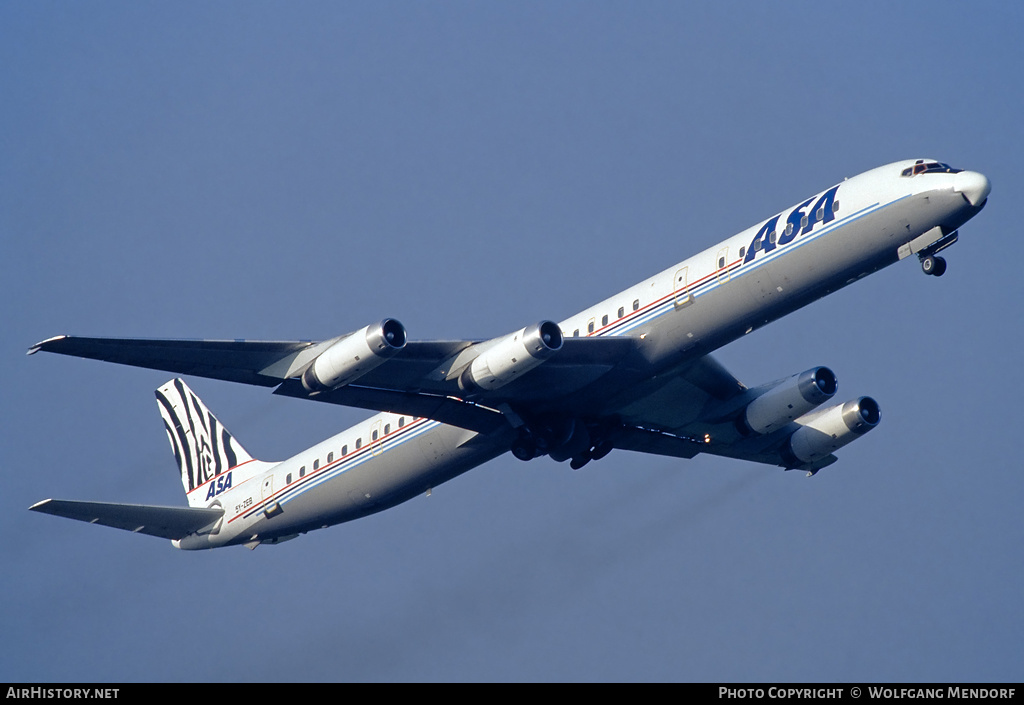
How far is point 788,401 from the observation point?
50.4 metres

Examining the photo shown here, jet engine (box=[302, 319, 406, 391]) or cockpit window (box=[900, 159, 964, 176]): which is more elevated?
cockpit window (box=[900, 159, 964, 176])

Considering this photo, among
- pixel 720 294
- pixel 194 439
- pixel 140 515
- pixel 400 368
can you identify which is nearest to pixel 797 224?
pixel 720 294

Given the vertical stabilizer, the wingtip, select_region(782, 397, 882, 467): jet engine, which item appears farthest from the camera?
the vertical stabilizer

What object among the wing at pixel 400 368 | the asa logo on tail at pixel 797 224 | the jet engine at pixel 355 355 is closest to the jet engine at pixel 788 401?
the asa logo on tail at pixel 797 224

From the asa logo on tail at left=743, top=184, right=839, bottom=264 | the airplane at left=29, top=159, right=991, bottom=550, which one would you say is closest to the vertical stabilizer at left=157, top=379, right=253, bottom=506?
the airplane at left=29, top=159, right=991, bottom=550

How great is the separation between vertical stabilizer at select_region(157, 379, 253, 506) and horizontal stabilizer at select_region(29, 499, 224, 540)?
3764mm

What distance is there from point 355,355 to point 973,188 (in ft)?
64.7

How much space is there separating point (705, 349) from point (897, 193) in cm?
788

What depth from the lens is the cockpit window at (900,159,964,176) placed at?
42.9 meters

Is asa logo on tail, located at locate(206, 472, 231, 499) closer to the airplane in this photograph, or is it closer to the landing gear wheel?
the airplane

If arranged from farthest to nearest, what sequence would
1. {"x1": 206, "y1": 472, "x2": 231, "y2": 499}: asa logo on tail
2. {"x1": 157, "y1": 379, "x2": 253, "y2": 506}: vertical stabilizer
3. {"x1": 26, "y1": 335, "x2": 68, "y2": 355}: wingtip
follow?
{"x1": 157, "y1": 379, "x2": 253, "y2": 506}: vertical stabilizer
{"x1": 206, "y1": 472, "x2": 231, "y2": 499}: asa logo on tail
{"x1": 26, "y1": 335, "x2": 68, "y2": 355}: wingtip

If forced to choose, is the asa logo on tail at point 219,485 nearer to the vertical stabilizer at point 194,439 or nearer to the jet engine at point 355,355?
the vertical stabilizer at point 194,439

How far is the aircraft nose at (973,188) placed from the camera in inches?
1651
